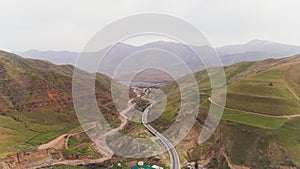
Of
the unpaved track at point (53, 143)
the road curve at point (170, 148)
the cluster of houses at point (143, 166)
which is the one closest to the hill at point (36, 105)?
the unpaved track at point (53, 143)

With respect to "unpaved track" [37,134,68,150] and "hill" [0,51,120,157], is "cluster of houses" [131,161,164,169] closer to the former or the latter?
"unpaved track" [37,134,68,150]

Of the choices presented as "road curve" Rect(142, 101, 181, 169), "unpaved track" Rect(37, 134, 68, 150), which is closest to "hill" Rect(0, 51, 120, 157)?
"unpaved track" Rect(37, 134, 68, 150)

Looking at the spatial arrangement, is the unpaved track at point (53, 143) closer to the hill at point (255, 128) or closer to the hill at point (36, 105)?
the hill at point (36, 105)

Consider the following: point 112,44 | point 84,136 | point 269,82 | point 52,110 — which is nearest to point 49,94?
point 52,110

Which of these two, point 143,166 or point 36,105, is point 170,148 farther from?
point 36,105

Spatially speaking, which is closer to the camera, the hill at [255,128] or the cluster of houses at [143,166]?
the cluster of houses at [143,166]

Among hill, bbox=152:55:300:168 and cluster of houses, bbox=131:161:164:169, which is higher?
hill, bbox=152:55:300:168
